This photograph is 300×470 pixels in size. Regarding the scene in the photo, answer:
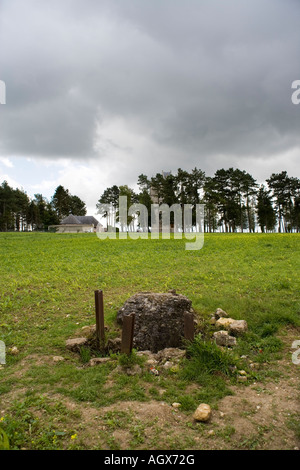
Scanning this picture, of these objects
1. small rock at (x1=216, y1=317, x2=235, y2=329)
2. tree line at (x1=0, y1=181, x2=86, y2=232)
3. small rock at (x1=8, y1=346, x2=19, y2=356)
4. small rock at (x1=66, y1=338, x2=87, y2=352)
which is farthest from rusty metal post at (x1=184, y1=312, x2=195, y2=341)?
tree line at (x1=0, y1=181, x2=86, y2=232)

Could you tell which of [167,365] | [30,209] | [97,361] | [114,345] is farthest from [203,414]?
[30,209]

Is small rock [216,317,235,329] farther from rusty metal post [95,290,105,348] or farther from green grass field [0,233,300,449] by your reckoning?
rusty metal post [95,290,105,348]

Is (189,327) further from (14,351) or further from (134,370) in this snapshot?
(14,351)

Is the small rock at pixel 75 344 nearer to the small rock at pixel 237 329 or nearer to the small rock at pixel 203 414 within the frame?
the small rock at pixel 203 414

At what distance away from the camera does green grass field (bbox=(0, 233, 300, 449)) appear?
15.0ft

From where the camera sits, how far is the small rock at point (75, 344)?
7140 mm

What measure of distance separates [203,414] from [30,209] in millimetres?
100474

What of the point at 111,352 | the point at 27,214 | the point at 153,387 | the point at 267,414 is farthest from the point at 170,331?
the point at 27,214

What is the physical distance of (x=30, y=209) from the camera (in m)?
96.2

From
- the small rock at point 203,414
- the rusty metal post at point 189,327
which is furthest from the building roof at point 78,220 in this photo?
the small rock at point 203,414

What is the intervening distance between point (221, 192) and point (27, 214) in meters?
63.1

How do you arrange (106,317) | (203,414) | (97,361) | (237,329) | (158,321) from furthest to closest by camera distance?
(106,317)
(158,321)
(237,329)
(97,361)
(203,414)

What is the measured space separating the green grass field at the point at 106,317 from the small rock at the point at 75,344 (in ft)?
0.62
